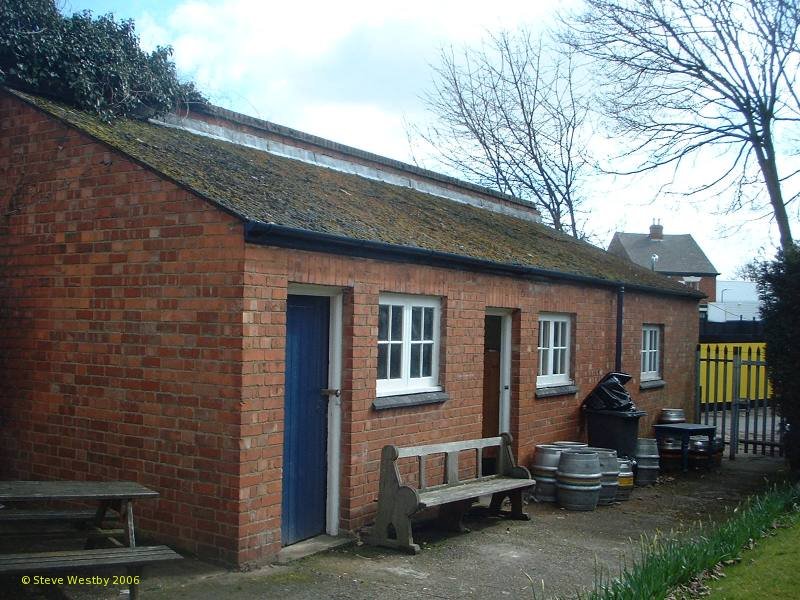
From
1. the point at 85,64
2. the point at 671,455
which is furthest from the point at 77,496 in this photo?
the point at 671,455

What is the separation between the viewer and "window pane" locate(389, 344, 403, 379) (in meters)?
8.27

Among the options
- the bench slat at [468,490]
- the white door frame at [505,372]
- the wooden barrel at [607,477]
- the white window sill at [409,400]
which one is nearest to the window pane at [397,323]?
the white window sill at [409,400]

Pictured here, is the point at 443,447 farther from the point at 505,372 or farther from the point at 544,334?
the point at 544,334

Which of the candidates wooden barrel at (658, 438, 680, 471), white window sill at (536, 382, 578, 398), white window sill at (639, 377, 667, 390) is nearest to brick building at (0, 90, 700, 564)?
white window sill at (536, 382, 578, 398)

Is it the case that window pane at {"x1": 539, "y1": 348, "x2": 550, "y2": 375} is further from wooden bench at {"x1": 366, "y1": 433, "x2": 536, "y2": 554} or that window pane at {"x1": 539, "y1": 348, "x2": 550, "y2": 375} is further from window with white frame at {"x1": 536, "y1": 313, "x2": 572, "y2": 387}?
wooden bench at {"x1": 366, "y1": 433, "x2": 536, "y2": 554}

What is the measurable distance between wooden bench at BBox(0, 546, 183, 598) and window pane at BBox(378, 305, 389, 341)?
3.32 m

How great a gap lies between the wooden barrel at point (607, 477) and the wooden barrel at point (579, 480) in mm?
328

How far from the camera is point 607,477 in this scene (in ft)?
32.4

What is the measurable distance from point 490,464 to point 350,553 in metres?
4.08

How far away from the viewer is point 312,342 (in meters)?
7.39

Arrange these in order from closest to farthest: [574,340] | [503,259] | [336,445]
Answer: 1. [336,445]
2. [503,259]
3. [574,340]

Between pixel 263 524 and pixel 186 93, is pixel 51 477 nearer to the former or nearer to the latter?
pixel 263 524

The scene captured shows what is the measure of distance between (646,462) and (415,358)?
4.77m

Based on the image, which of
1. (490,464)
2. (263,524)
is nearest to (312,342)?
(263,524)
